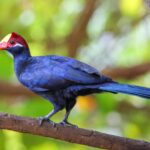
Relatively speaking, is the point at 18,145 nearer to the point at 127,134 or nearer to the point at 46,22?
the point at 127,134

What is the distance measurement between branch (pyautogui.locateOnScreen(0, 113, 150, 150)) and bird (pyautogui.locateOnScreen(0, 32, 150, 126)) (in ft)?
0.12

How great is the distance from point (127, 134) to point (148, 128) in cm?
15

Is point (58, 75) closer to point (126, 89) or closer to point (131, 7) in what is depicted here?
point (126, 89)

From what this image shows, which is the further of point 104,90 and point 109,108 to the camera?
point 109,108

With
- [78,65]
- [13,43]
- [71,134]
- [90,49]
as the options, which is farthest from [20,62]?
[90,49]

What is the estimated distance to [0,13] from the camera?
366cm

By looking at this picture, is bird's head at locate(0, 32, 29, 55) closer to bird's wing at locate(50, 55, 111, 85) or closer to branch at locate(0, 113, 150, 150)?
bird's wing at locate(50, 55, 111, 85)

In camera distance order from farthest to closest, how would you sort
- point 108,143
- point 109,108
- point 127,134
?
point 127,134 < point 109,108 < point 108,143

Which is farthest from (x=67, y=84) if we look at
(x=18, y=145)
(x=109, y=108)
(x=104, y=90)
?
(x=109, y=108)

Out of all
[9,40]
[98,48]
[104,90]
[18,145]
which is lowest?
[18,145]

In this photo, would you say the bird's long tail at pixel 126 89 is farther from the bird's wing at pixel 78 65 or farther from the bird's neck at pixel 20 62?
the bird's neck at pixel 20 62

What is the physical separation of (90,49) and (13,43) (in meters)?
1.68

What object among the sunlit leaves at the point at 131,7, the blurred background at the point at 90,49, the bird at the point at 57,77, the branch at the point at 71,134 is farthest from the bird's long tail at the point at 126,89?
the sunlit leaves at the point at 131,7

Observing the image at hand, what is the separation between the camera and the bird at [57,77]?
1913mm
